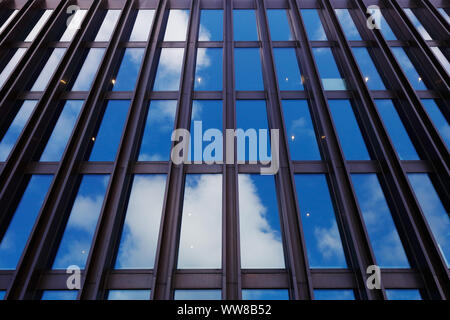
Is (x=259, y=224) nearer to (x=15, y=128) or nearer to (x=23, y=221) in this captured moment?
(x=23, y=221)

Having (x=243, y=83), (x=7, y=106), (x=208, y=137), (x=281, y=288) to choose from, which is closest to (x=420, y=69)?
(x=243, y=83)

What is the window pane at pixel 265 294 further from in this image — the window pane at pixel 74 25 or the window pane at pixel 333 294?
the window pane at pixel 74 25

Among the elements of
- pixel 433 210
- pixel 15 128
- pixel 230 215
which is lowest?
pixel 230 215

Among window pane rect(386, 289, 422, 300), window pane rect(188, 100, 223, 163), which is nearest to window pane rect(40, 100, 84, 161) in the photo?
window pane rect(188, 100, 223, 163)

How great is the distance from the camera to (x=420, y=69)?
1070 cm

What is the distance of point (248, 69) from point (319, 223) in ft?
21.2

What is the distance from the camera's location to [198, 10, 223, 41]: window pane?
482 inches

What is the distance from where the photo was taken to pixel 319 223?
→ 781 centimetres

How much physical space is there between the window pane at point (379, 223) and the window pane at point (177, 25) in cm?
922

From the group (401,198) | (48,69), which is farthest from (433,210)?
(48,69)

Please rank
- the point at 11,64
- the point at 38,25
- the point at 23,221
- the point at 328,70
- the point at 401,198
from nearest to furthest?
the point at 401,198 < the point at 23,221 < the point at 328,70 < the point at 11,64 < the point at 38,25

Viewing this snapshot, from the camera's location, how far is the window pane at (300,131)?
902 cm

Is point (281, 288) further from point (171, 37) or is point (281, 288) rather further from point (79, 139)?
point (171, 37)
